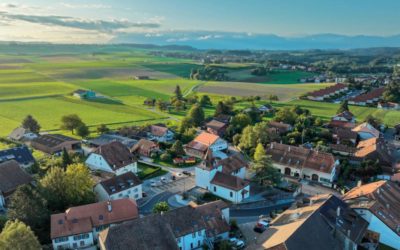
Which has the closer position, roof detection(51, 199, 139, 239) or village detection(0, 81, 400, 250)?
village detection(0, 81, 400, 250)

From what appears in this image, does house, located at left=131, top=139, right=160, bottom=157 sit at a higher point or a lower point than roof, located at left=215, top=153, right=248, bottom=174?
lower

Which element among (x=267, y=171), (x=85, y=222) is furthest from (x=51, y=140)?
(x=267, y=171)

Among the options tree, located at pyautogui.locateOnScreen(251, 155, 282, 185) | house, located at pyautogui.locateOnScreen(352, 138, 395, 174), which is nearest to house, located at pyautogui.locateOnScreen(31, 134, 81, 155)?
tree, located at pyautogui.locateOnScreen(251, 155, 282, 185)

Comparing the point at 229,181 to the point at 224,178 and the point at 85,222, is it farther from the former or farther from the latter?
the point at 85,222

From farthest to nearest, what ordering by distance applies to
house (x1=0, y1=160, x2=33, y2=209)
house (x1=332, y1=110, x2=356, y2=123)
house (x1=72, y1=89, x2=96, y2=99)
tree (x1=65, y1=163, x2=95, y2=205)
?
→ house (x1=72, y1=89, x2=96, y2=99) < house (x1=332, y1=110, x2=356, y2=123) < house (x1=0, y1=160, x2=33, y2=209) < tree (x1=65, y1=163, x2=95, y2=205)

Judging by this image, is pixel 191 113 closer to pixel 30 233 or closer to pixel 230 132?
pixel 230 132

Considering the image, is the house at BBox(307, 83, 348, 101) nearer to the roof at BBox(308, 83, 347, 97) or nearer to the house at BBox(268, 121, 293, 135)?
the roof at BBox(308, 83, 347, 97)

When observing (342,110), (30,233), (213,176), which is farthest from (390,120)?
(30,233)
